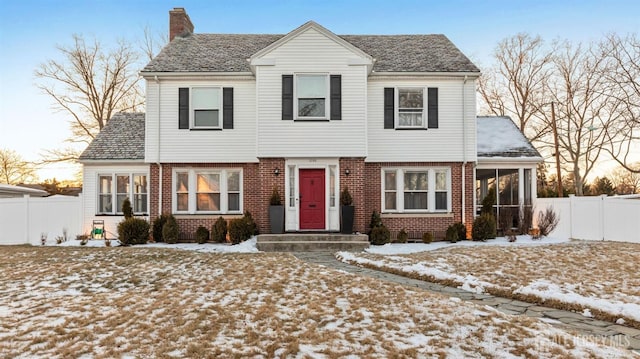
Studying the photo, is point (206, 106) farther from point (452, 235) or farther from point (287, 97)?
point (452, 235)

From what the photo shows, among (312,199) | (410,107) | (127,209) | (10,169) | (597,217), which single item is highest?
(410,107)

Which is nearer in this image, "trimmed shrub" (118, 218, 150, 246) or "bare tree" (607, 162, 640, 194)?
"trimmed shrub" (118, 218, 150, 246)

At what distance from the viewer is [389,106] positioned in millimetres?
14234

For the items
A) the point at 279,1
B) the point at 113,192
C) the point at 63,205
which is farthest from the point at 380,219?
the point at 279,1

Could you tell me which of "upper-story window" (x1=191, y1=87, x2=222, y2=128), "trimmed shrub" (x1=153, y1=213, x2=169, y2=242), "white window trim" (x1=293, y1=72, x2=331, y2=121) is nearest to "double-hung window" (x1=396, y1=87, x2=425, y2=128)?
"white window trim" (x1=293, y1=72, x2=331, y2=121)

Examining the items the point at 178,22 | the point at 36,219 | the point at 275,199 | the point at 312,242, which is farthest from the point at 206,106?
the point at 36,219

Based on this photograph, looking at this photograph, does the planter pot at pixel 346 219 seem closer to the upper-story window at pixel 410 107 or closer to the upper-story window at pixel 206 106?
the upper-story window at pixel 410 107

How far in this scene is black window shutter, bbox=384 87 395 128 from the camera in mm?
14227

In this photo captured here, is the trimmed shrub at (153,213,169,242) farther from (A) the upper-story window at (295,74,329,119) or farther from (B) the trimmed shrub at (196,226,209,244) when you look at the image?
(A) the upper-story window at (295,74,329,119)

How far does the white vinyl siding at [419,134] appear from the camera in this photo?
1423 centimetres

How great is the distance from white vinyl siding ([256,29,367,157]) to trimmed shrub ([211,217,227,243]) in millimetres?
2668

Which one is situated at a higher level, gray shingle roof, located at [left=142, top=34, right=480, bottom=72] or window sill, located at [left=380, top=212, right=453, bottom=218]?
gray shingle roof, located at [left=142, top=34, right=480, bottom=72]

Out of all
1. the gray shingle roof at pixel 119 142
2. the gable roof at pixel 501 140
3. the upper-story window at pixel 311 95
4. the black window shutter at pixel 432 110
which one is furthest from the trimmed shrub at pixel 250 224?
the gable roof at pixel 501 140

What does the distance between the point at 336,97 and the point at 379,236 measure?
479 centimetres
